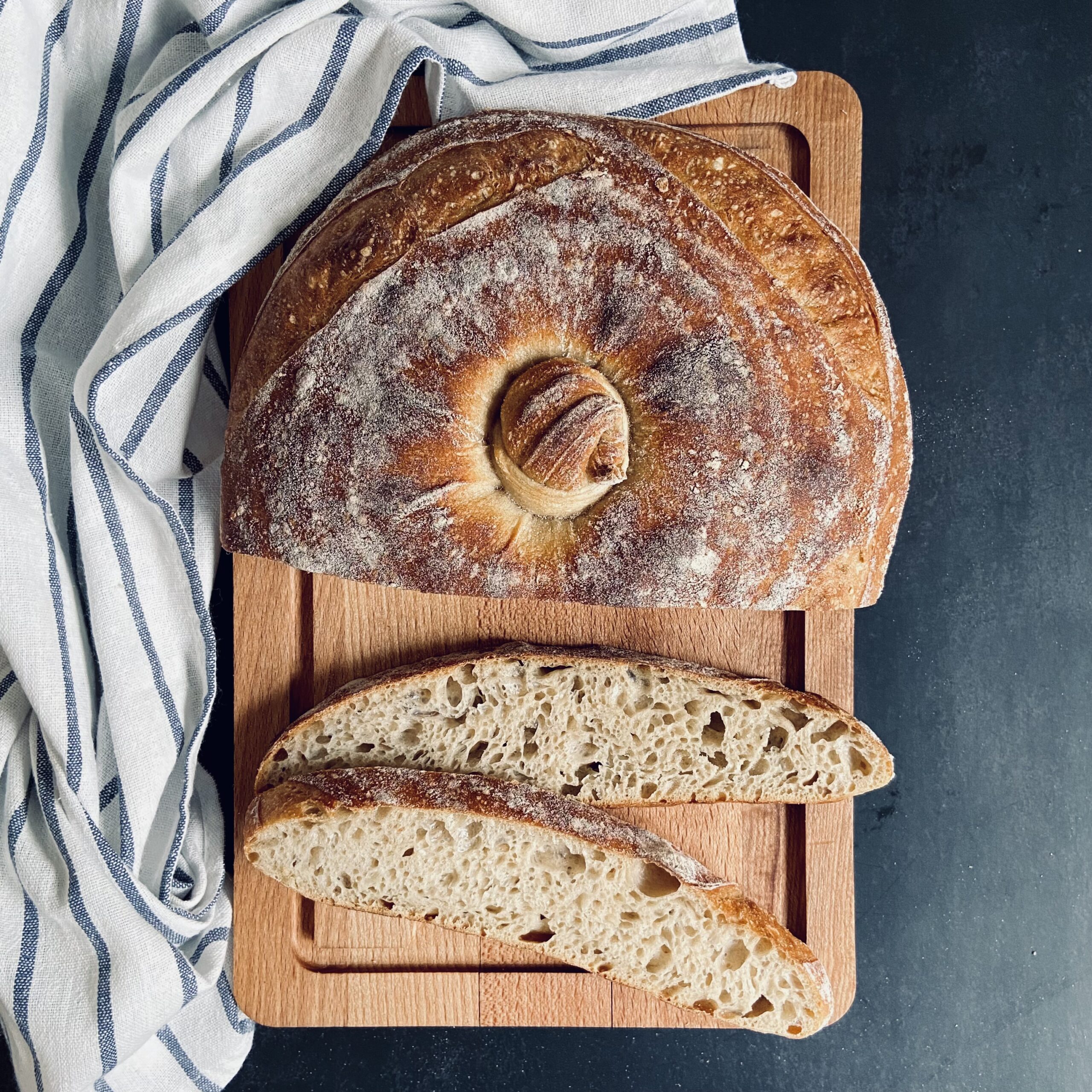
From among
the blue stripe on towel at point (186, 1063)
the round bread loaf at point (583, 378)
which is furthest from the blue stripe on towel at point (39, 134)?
the blue stripe on towel at point (186, 1063)

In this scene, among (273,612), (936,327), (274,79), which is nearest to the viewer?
(274,79)

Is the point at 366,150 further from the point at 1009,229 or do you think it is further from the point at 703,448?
the point at 1009,229

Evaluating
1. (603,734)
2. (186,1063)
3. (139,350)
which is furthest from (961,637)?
(186,1063)

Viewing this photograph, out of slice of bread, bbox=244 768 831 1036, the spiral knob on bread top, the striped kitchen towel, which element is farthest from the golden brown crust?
slice of bread, bbox=244 768 831 1036

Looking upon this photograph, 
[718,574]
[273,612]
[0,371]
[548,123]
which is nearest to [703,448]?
[718,574]

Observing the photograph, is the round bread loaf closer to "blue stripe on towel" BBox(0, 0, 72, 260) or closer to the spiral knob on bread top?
the spiral knob on bread top

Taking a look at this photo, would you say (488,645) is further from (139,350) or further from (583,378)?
(139,350)

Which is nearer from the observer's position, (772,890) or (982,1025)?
(772,890)
